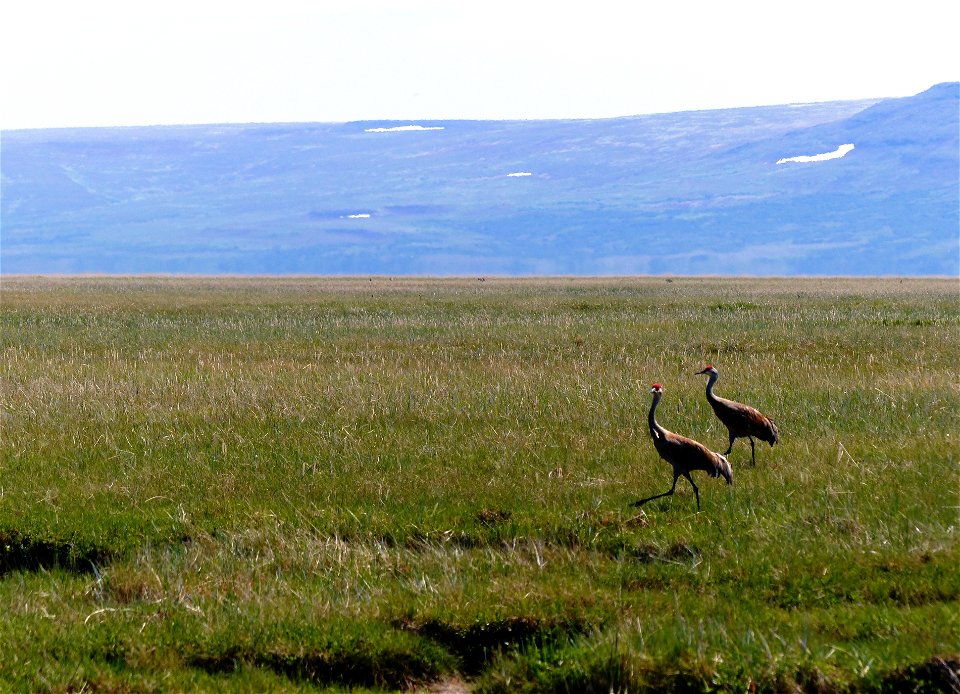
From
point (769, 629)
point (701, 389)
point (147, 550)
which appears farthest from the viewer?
point (701, 389)

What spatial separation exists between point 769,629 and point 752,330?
75.1 feet

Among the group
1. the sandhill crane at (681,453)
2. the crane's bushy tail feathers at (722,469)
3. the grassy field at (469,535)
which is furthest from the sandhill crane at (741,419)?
the sandhill crane at (681,453)

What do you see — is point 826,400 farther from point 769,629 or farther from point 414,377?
point 769,629

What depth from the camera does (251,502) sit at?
1051cm

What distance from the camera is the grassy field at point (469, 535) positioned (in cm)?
688

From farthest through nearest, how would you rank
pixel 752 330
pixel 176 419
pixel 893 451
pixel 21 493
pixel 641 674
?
pixel 752 330, pixel 176 419, pixel 893 451, pixel 21 493, pixel 641 674

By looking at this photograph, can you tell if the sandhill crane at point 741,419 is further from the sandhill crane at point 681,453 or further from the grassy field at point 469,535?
the sandhill crane at point 681,453

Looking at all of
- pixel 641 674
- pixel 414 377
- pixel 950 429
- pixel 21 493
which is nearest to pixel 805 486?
pixel 950 429

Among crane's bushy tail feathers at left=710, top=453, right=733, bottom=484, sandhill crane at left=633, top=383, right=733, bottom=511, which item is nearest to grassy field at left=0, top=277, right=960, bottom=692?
crane's bushy tail feathers at left=710, top=453, right=733, bottom=484

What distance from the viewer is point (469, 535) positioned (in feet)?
30.8

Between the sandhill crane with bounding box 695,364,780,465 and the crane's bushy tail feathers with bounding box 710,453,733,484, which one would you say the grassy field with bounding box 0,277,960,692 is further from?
the sandhill crane with bounding box 695,364,780,465

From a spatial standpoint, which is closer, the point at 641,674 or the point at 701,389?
the point at 641,674

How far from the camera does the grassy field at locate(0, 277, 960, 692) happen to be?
6.88 m

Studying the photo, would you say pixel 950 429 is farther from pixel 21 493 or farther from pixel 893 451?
pixel 21 493
